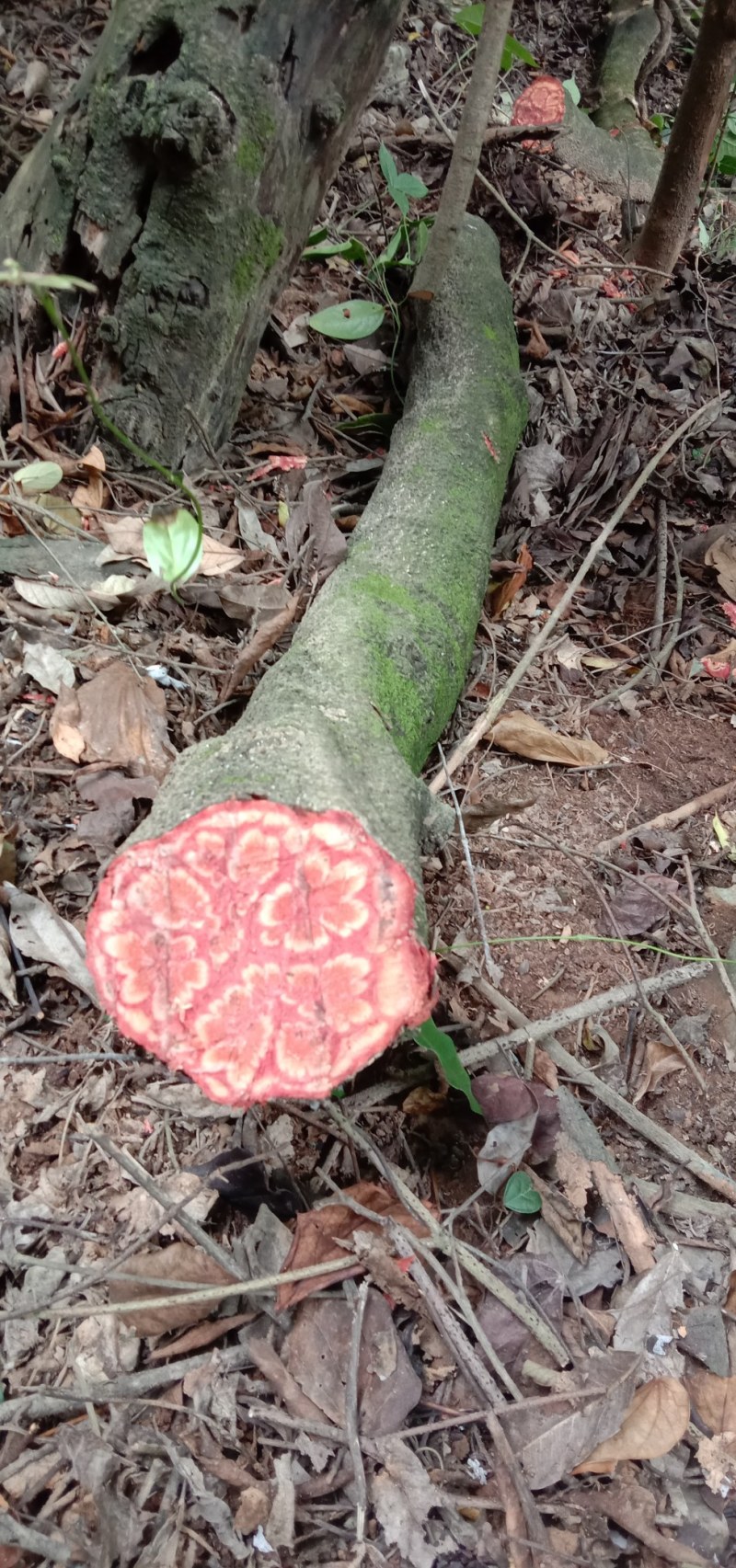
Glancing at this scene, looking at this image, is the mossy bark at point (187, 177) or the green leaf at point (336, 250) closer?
the mossy bark at point (187, 177)

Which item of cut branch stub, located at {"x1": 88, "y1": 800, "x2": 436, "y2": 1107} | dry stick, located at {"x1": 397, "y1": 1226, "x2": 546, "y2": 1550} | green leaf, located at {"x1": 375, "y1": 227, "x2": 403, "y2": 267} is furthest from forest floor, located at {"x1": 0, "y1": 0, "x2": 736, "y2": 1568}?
green leaf, located at {"x1": 375, "y1": 227, "x2": 403, "y2": 267}

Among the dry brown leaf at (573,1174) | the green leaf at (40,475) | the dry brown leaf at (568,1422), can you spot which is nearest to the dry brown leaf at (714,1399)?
the dry brown leaf at (568,1422)

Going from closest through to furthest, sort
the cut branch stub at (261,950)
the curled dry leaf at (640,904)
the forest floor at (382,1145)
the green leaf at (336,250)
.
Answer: the cut branch stub at (261,950), the forest floor at (382,1145), the curled dry leaf at (640,904), the green leaf at (336,250)

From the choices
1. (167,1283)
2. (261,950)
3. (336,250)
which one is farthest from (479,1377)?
(336,250)

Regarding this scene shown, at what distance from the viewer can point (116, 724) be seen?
1.90m

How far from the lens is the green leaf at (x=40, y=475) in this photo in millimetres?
2127

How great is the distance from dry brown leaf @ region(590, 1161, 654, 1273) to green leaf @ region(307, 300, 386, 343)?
8.24 ft

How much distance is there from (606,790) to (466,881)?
1.71 feet

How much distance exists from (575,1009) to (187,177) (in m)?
2.08

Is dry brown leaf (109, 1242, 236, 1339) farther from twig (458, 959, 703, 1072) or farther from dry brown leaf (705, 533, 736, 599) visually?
dry brown leaf (705, 533, 736, 599)

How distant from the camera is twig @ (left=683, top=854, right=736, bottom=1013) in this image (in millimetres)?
1878

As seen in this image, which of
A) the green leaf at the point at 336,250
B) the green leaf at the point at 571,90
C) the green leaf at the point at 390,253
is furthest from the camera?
the green leaf at the point at 571,90

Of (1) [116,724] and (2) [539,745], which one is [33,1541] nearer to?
(1) [116,724]

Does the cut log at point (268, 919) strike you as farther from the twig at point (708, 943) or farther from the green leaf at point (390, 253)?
the green leaf at point (390, 253)
